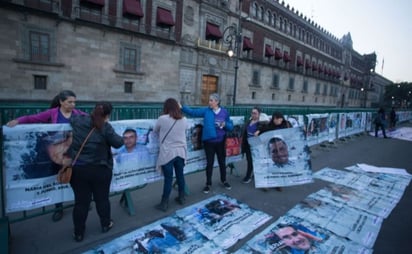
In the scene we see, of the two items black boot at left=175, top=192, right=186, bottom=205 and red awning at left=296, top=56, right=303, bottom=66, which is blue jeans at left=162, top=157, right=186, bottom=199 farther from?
red awning at left=296, top=56, right=303, bottom=66

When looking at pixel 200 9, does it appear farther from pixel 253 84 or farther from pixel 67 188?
pixel 67 188

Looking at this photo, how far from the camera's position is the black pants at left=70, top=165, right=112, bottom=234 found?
274 centimetres

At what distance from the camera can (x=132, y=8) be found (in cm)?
1600

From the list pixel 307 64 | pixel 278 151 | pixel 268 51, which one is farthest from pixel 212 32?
pixel 307 64

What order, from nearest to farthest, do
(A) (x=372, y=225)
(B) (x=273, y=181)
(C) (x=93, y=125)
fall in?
1. (C) (x=93, y=125)
2. (A) (x=372, y=225)
3. (B) (x=273, y=181)

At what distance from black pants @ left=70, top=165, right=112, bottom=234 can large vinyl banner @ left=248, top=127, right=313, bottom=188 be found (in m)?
3.20

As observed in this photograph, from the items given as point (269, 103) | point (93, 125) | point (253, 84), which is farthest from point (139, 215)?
point (269, 103)

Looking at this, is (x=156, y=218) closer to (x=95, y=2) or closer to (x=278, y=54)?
(x=95, y=2)

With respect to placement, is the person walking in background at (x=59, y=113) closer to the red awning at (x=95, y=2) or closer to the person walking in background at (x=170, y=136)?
the person walking in background at (x=170, y=136)

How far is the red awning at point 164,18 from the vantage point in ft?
58.8

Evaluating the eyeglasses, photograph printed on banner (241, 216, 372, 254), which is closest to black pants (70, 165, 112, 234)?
photograph printed on banner (241, 216, 372, 254)

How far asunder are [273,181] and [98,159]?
367 cm

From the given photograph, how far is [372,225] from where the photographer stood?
354 centimetres

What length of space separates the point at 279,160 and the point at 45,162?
438 cm
